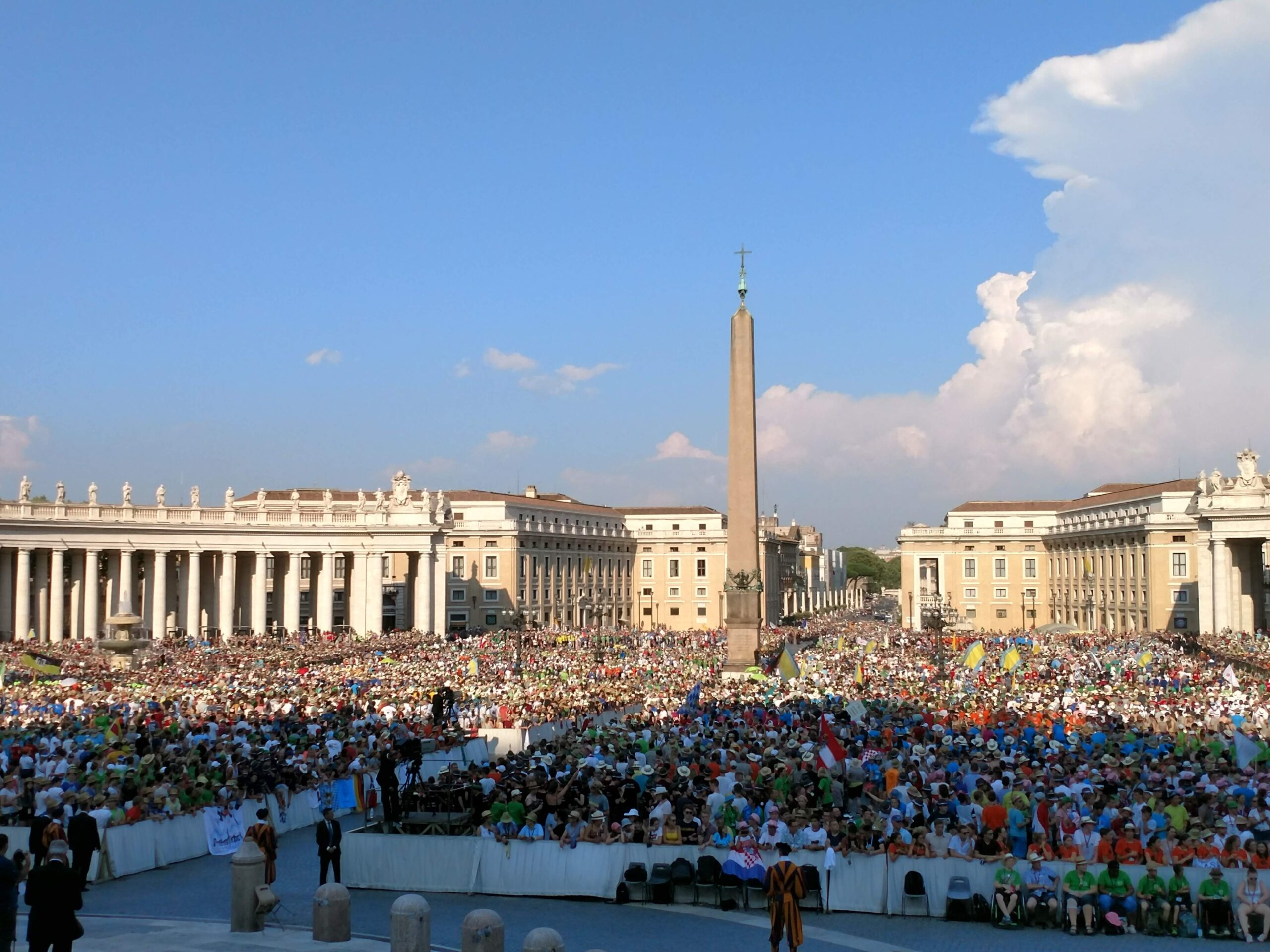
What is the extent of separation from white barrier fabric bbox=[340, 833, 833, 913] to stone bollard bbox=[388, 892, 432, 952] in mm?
3550

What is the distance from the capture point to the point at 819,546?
18662 centimetres

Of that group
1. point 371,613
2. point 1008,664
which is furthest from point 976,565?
point 1008,664

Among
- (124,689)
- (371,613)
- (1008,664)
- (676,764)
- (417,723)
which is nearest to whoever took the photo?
(676,764)

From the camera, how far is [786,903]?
38.8 ft

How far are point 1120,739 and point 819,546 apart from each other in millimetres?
164624

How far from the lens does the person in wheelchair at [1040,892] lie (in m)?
13.7

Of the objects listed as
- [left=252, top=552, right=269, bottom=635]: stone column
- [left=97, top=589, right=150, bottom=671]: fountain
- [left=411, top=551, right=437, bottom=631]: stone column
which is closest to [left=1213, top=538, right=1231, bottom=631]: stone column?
[left=411, top=551, right=437, bottom=631]: stone column

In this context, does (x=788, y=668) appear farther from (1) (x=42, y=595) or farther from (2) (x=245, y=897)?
(1) (x=42, y=595)

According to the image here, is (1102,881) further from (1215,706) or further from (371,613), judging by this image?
(371,613)

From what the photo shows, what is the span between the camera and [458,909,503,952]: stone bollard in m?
11.2

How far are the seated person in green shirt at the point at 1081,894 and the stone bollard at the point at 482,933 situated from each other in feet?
20.2

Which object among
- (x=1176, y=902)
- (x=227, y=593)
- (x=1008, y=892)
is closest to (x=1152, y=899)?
(x=1176, y=902)

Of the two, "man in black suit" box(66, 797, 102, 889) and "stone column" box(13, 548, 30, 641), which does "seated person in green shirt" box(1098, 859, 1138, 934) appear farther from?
"stone column" box(13, 548, 30, 641)

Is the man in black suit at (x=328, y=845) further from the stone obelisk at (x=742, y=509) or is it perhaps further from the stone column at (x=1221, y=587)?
the stone column at (x=1221, y=587)
